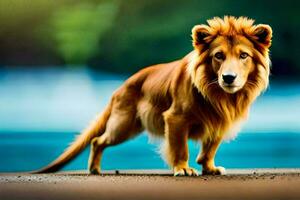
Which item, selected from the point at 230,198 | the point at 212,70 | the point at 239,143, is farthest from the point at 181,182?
the point at 239,143

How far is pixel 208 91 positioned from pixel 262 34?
1.48 feet

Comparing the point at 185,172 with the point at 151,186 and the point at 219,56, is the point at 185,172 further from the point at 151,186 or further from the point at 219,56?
the point at 219,56

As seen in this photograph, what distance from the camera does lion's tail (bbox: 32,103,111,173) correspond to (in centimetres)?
419

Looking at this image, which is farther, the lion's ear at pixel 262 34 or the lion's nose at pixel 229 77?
the lion's ear at pixel 262 34

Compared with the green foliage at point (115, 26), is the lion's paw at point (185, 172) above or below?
below

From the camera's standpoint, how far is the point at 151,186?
3.36 m

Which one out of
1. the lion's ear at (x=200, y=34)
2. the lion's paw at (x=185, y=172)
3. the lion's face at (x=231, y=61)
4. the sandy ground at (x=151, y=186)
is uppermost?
the lion's ear at (x=200, y=34)

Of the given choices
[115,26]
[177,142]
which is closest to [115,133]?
[177,142]

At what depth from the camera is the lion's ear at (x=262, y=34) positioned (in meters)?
3.69

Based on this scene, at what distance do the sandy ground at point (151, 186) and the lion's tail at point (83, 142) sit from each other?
0.26 metres

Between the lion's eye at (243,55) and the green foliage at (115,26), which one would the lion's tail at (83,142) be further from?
the lion's eye at (243,55)

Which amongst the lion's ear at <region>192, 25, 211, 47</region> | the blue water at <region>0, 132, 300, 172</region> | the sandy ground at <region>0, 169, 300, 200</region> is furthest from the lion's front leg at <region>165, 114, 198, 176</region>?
the blue water at <region>0, 132, 300, 172</region>

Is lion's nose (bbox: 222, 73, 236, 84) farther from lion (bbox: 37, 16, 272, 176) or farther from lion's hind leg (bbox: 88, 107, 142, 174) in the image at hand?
lion's hind leg (bbox: 88, 107, 142, 174)

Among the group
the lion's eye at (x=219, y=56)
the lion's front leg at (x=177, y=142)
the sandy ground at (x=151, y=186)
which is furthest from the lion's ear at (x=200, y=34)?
the sandy ground at (x=151, y=186)
